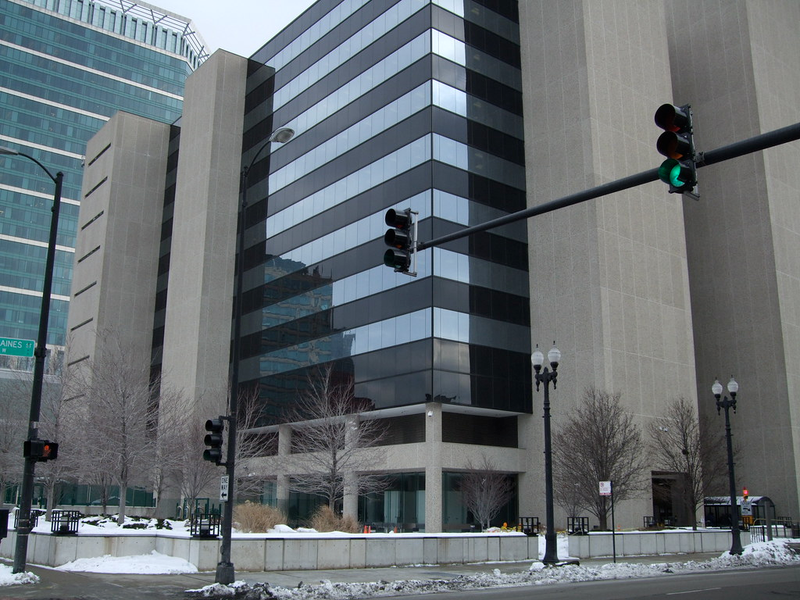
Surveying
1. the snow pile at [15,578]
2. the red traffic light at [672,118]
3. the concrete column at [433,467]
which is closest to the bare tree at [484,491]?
the concrete column at [433,467]

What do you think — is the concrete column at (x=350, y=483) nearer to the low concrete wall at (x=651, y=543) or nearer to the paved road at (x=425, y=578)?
the low concrete wall at (x=651, y=543)

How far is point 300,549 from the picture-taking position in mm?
23594

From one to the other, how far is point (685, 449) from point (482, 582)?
96.5 feet

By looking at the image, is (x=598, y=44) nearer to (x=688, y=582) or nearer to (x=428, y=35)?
(x=428, y=35)

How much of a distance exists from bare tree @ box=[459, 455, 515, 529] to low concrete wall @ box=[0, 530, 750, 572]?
16.6 m

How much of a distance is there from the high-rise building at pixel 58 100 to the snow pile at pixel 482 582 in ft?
399

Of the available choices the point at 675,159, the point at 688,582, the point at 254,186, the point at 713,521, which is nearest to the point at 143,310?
the point at 254,186

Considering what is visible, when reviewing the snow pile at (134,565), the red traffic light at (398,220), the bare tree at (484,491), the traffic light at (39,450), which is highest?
the red traffic light at (398,220)

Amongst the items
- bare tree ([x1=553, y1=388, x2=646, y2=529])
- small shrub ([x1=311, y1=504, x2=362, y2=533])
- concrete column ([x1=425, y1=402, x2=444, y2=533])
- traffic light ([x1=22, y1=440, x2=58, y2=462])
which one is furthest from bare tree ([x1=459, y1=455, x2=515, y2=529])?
traffic light ([x1=22, y1=440, x2=58, y2=462])

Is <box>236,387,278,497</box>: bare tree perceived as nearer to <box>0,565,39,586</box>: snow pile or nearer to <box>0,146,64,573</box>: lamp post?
<box>0,146,64,573</box>: lamp post

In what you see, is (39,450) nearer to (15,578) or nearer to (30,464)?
(30,464)

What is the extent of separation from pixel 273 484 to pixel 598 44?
39739mm

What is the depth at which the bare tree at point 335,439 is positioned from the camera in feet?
149

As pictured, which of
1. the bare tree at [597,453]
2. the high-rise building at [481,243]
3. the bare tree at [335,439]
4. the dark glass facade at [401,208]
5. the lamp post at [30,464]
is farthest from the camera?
the high-rise building at [481,243]
